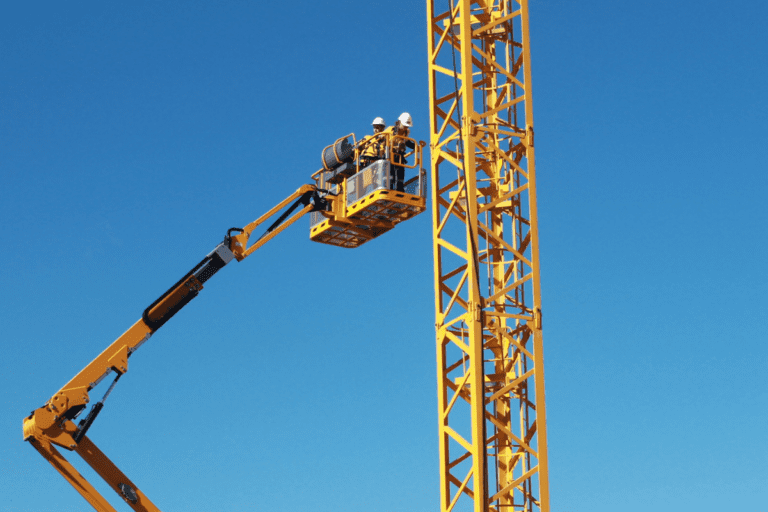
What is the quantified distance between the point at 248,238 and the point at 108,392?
17.9 feet

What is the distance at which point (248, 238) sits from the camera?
2656cm

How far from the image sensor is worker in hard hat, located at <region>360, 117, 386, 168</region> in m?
25.2

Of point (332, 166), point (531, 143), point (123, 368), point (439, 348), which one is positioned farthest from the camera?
point (332, 166)

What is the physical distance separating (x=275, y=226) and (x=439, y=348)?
7.22 m

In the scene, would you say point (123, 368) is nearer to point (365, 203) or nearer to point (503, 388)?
point (365, 203)

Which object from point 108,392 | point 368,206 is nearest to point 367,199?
point 368,206

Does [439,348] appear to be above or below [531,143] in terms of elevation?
below

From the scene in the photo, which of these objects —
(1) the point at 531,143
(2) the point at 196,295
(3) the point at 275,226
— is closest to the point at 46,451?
(2) the point at 196,295

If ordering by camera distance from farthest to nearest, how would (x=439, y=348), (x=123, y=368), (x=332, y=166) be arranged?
(x=332, y=166)
(x=123, y=368)
(x=439, y=348)

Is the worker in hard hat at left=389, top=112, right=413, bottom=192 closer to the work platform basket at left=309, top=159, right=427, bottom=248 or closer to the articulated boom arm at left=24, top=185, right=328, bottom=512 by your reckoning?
the work platform basket at left=309, top=159, right=427, bottom=248

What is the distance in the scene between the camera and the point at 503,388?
22125 millimetres

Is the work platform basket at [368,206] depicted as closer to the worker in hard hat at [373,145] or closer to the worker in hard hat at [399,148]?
the worker in hard hat at [399,148]

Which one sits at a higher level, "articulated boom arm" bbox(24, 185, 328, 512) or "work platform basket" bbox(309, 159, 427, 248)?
"work platform basket" bbox(309, 159, 427, 248)

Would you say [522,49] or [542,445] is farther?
[522,49]
